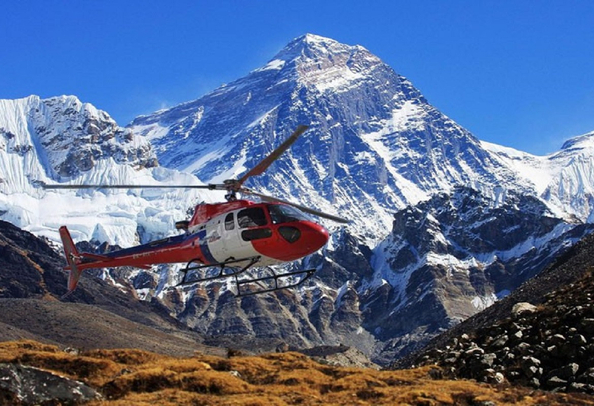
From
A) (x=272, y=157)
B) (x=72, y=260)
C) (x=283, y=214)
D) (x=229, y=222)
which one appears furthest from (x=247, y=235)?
(x=72, y=260)

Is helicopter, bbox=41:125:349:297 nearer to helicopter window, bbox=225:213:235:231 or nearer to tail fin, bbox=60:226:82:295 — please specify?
helicopter window, bbox=225:213:235:231

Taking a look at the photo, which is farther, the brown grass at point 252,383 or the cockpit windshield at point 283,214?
the cockpit windshield at point 283,214

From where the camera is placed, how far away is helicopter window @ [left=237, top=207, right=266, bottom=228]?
40375 mm

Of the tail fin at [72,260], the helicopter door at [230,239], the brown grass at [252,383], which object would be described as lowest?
the brown grass at [252,383]

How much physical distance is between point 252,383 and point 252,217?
924cm

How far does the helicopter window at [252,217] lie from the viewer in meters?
40.4

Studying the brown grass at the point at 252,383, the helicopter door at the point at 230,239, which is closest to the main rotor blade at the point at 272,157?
the helicopter door at the point at 230,239

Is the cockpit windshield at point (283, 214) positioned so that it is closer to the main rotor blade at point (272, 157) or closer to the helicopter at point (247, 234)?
the helicopter at point (247, 234)

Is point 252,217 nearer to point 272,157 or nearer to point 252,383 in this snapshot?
point 272,157

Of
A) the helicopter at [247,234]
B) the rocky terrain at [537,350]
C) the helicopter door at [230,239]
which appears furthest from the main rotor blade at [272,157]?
the rocky terrain at [537,350]

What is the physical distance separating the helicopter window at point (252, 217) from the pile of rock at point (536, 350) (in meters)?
9.51

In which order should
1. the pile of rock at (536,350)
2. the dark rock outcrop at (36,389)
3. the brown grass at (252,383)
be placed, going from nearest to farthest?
1. the dark rock outcrop at (36,389)
2. the brown grass at (252,383)
3. the pile of rock at (536,350)

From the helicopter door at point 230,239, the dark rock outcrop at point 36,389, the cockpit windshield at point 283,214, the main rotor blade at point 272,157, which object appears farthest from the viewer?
the helicopter door at point 230,239

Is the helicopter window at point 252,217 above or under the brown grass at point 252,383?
→ above
